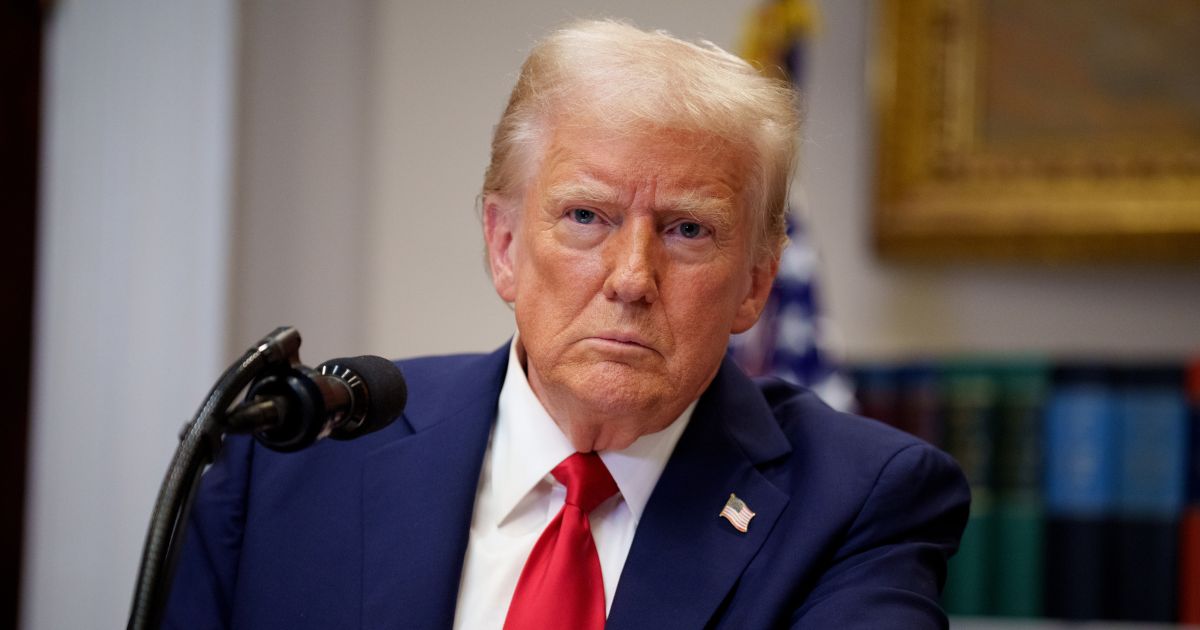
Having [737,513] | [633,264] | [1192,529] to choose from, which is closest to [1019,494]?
[1192,529]

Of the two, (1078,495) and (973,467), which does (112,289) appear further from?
(1078,495)

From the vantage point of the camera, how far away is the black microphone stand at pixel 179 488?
3.50 feet

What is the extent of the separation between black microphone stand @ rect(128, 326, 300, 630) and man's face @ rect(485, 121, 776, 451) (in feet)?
1.92

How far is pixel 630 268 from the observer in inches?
63.4

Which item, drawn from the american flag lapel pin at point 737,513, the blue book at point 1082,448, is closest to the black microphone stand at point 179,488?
the american flag lapel pin at point 737,513

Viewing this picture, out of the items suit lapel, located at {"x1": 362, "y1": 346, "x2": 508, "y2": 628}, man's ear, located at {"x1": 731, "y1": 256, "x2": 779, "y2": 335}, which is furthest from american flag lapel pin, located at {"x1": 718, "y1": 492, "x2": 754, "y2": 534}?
Answer: suit lapel, located at {"x1": 362, "y1": 346, "x2": 508, "y2": 628}

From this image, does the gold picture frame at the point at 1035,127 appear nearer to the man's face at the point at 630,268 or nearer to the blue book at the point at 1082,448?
the blue book at the point at 1082,448

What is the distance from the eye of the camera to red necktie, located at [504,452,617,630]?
1.62 meters

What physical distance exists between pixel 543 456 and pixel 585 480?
0.26ft

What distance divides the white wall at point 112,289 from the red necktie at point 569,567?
76.1 inches

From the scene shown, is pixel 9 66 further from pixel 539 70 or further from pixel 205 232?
pixel 539 70

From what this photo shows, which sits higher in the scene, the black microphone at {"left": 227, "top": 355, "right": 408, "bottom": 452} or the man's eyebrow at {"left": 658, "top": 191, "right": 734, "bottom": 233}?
the man's eyebrow at {"left": 658, "top": 191, "right": 734, "bottom": 233}

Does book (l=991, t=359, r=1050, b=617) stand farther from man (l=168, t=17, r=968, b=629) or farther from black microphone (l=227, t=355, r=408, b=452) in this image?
black microphone (l=227, t=355, r=408, b=452)

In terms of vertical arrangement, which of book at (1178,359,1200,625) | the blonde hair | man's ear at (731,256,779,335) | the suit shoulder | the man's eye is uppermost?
the blonde hair
